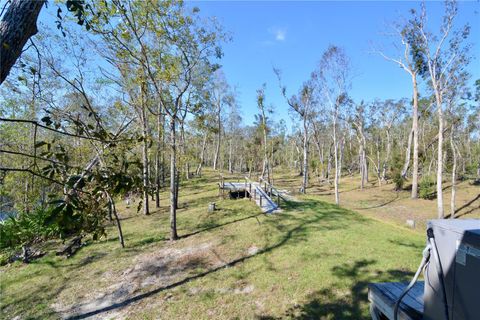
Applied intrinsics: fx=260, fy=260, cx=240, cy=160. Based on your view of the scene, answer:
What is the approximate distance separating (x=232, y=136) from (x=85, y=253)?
3361cm

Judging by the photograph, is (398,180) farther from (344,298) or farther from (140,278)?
(140,278)

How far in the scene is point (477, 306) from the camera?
1794 millimetres

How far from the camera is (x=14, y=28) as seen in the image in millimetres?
1705

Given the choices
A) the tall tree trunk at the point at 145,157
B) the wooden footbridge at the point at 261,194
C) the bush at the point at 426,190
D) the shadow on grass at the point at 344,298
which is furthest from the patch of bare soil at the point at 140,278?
the bush at the point at 426,190

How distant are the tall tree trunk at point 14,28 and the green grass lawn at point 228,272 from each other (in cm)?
478

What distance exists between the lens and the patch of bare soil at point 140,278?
5.42 meters

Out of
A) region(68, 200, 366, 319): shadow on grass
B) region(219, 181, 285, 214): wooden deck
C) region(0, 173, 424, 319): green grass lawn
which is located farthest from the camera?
region(219, 181, 285, 214): wooden deck

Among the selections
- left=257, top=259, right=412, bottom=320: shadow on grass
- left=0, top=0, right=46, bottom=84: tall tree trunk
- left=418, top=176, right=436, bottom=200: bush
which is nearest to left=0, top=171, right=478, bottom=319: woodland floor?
left=257, top=259, right=412, bottom=320: shadow on grass

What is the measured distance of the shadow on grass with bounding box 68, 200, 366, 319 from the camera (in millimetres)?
5770

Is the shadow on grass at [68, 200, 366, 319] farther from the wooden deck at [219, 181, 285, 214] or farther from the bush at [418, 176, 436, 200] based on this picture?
the bush at [418, 176, 436, 200]

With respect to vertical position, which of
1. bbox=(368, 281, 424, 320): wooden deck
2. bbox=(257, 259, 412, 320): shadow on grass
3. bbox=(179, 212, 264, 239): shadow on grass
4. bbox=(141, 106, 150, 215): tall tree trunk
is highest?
bbox=(141, 106, 150, 215): tall tree trunk

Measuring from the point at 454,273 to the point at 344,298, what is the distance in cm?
336

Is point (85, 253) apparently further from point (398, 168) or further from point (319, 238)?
point (398, 168)

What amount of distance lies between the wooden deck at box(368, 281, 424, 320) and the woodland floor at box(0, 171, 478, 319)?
3.71 feet
